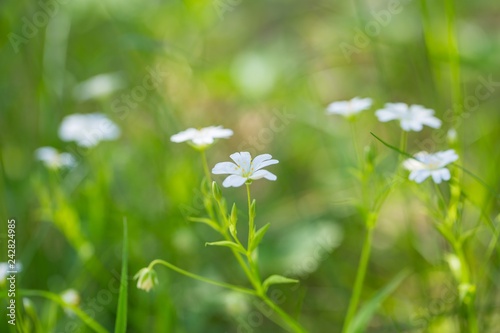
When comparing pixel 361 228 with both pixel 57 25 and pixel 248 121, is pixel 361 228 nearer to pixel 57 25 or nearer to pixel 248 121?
pixel 248 121

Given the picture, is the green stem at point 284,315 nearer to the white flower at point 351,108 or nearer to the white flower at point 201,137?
the white flower at point 201,137

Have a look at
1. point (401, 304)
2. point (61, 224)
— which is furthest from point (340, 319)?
point (61, 224)

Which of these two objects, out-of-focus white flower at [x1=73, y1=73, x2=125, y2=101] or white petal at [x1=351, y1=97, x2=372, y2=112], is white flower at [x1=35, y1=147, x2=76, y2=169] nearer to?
out-of-focus white flower at [x1=73, y1=73, x2=125, y2=101]

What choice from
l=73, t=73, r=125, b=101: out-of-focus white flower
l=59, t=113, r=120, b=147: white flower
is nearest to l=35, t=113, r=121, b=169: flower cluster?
l=59, t=113, r=120, b=147: white flower

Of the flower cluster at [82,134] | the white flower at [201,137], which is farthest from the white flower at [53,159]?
the white flower at [201,137]

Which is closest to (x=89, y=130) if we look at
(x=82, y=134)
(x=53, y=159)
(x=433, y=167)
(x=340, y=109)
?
(x=82, y=134)
